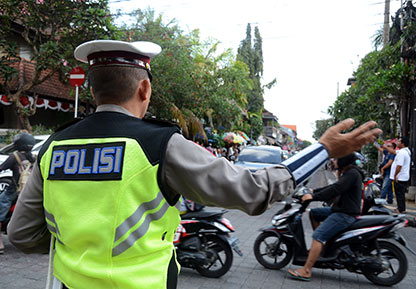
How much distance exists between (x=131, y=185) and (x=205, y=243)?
3.75 meters

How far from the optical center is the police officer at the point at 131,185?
4.20 ft

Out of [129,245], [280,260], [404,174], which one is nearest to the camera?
[129,245]

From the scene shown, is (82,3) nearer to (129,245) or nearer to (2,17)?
(2,17)

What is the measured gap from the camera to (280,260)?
521 cm

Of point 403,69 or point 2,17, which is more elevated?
point 2,17

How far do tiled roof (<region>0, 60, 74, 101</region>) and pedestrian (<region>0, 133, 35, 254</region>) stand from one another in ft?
29.5

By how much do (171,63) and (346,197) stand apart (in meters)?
12.1

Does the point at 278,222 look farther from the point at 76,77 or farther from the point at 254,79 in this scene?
the point at 254,79

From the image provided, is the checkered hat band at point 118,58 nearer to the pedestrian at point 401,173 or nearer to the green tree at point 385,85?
the pedestrian at point 401,173

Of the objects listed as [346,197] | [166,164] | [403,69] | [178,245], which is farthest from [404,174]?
[166,164]

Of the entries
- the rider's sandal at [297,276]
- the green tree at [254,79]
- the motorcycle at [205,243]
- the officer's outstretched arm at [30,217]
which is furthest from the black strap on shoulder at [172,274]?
the green tree at [254,79]

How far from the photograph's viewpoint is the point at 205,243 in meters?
4.86

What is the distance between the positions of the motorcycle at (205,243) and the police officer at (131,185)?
11.2 feet

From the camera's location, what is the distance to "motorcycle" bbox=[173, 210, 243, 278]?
4.76 meters
